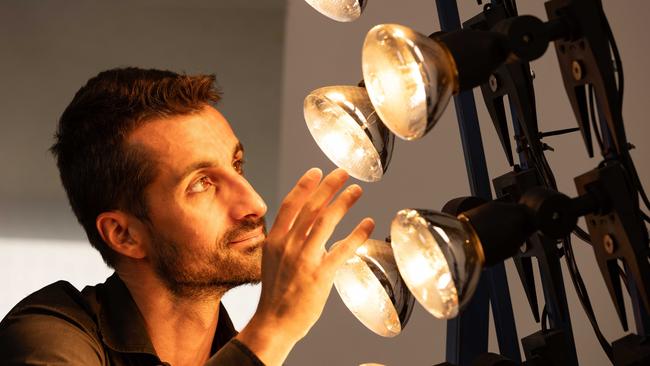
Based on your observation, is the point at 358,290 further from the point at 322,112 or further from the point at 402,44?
the point at 402,44

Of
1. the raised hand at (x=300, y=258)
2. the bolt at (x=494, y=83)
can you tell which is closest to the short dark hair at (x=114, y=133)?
the raised hand at (x=300, y=258)

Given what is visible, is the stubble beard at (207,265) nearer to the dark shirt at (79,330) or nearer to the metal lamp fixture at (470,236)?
the dark shirt at (79,330)

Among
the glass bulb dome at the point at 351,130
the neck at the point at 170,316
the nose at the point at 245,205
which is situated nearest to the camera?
the glass bulb dome at the point at 351,130

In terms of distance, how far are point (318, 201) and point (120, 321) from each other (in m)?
0.54

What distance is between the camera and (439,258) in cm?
72

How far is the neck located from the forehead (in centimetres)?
18

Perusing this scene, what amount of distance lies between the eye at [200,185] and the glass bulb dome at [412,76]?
621mm

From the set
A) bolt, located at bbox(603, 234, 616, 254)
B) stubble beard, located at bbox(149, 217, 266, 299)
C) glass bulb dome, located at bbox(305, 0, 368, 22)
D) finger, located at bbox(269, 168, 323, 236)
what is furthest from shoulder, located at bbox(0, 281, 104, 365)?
bolt, located at bbox(603, 234, 616, 254)

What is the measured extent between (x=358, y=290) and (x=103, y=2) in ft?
5.78

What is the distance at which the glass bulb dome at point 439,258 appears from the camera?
2.31 ft

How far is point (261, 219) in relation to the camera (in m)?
1.30

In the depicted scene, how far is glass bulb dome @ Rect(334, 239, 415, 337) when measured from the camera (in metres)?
0.93

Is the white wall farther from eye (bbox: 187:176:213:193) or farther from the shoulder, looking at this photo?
the shoulder

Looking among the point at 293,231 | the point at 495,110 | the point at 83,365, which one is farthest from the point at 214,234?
the point at 495,110
